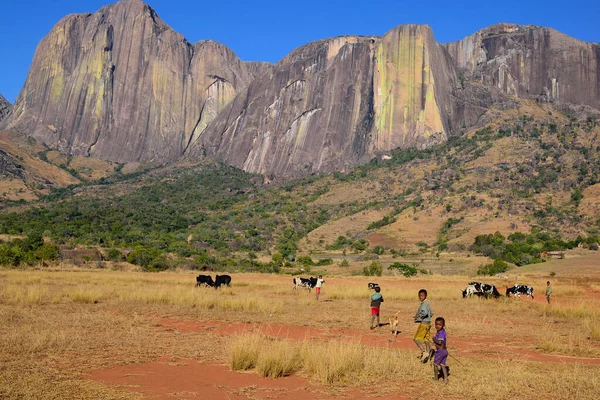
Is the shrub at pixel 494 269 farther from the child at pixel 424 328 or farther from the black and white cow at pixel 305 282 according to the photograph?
the child at pixel 424 328

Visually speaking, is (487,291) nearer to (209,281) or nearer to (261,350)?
(209,281)

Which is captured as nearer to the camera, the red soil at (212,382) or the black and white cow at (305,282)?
the red soil at (212,382)

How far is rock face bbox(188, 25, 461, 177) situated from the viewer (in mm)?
122000

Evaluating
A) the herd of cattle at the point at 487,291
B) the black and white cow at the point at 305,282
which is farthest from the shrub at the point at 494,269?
the black and white cow at the point at 305,282

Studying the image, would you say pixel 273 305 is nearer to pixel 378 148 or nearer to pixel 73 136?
pixel 378 148

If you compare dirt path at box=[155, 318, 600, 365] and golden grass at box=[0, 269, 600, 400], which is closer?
golden grass at box=[0, 269, 600, 400]

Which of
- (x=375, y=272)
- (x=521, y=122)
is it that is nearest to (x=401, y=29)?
(x=521, y=122)

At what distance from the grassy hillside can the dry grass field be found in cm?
3040

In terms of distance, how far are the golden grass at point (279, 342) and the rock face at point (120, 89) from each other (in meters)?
147

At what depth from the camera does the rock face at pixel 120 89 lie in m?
168

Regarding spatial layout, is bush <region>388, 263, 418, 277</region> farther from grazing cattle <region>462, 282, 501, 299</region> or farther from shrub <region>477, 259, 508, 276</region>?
grazing cattle <region>462, 282, 501, 299</region>

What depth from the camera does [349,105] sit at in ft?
422

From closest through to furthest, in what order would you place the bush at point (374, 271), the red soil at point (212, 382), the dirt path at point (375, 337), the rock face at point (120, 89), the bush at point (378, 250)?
the red soil at point (212, 382) < the dirt path at point (375, 337) < the bush at point (374, 271) < the bush at point (378, 250) < the rock face at point (120, 89)

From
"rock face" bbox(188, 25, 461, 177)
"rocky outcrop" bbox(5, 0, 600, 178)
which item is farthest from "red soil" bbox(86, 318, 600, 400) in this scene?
"rocky outcrop" bbox(5, 0, 600, 178)
